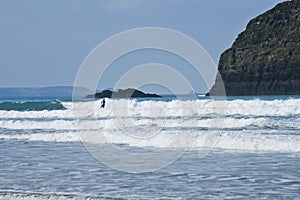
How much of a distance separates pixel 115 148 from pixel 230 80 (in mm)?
66044

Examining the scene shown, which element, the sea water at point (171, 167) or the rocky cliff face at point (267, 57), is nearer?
the sea water at point (171, 167)

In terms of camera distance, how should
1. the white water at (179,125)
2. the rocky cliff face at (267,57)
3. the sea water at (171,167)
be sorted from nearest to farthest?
the sea water at (171,167) < the white water at (179,125) < the rocky cliff face at (267,57)

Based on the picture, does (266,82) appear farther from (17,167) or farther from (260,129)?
(17,167)

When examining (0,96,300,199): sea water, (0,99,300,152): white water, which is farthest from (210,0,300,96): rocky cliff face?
(0,96,300,199): sea water

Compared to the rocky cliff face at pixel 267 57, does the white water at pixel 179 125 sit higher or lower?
lower

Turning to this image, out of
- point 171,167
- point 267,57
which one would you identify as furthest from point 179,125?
point 267,57

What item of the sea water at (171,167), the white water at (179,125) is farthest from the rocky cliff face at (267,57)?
the sea water at (171,167)

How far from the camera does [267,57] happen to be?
79.6 metres

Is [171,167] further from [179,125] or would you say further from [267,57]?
[267,57]

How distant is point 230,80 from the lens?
82125mm

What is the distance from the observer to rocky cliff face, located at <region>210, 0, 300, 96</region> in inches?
2987

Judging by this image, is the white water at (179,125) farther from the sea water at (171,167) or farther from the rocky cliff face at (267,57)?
the rocky cliff face at (267,57)

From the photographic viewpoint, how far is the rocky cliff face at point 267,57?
249 ft

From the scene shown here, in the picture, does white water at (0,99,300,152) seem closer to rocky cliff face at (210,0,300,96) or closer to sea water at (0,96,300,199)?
sea water at (0,96,300,199)
